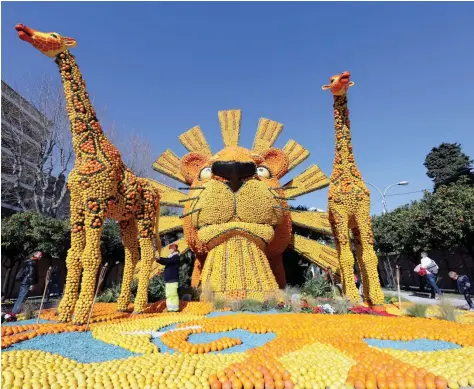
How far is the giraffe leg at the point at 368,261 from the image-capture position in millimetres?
7090

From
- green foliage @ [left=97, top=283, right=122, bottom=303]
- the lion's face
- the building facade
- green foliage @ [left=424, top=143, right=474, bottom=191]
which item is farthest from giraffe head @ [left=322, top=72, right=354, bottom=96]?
green foliage @ [left=424, top=143, right=474, bottom=191]

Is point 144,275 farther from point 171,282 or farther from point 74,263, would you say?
point 74,263

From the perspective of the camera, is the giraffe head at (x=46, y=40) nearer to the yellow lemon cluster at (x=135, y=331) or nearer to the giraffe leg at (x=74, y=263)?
the giraffe leg at (x=74, y=263)

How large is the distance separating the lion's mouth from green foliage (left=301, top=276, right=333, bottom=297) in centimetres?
225

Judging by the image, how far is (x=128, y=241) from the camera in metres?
7.07

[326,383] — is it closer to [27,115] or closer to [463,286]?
[463,286]

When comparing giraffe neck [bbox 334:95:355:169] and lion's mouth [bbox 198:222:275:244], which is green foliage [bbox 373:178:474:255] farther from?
lion's mouth [bbox 198:222:275:244]

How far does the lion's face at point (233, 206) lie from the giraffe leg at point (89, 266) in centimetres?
328

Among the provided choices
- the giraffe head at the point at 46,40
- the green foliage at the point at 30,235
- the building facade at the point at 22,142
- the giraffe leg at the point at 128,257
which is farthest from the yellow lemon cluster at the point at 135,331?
the building facade at the point at 22,142

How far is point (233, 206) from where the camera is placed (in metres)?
8.57

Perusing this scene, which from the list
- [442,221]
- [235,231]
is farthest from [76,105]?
[442,221]

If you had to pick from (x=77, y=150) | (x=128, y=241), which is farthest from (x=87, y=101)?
(x=128, y=241)

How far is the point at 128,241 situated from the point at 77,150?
2.21 metres

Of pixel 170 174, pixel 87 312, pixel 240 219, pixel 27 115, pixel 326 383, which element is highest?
pixel 27 115
